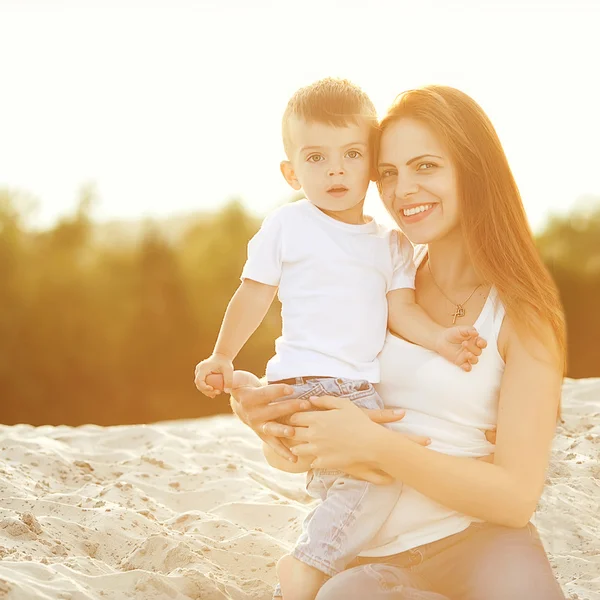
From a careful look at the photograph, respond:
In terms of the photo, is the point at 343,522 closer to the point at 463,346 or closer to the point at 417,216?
the point at 463,346

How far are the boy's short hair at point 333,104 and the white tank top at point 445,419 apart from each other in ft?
2.57

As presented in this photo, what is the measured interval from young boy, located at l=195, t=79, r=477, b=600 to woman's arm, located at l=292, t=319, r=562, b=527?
0.69 feet

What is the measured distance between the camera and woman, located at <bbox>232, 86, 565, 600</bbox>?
105 inches

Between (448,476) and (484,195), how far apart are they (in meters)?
0.96

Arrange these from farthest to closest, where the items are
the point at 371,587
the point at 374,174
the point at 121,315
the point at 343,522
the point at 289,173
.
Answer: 1. the point at 121,315
2. the point at 289,173
3. the point at 374,174
4. the point at 343,522
5. the point at 371,587

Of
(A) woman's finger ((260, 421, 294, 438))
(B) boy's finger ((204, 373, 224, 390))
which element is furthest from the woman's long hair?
(B) boy's finger ((204, 373, 224, 390))

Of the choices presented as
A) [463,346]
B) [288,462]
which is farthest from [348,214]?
[288,462]

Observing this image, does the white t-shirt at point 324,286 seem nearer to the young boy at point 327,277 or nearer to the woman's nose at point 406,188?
the young boy at point 327,277

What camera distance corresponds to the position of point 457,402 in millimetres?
2820

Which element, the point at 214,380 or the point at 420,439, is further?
the point at 214,380

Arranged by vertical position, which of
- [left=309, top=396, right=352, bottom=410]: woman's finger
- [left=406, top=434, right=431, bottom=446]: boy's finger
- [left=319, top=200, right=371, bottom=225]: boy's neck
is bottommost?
[left=406, top=434, right=431, bottom=446]: boy's finger

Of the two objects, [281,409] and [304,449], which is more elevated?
[281,409]

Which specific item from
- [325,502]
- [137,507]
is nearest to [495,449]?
[325,502]

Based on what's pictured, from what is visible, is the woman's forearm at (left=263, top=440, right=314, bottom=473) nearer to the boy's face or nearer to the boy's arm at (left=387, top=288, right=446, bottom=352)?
the boy's arm at (left=387, top=288, right=446, bottom=352)
